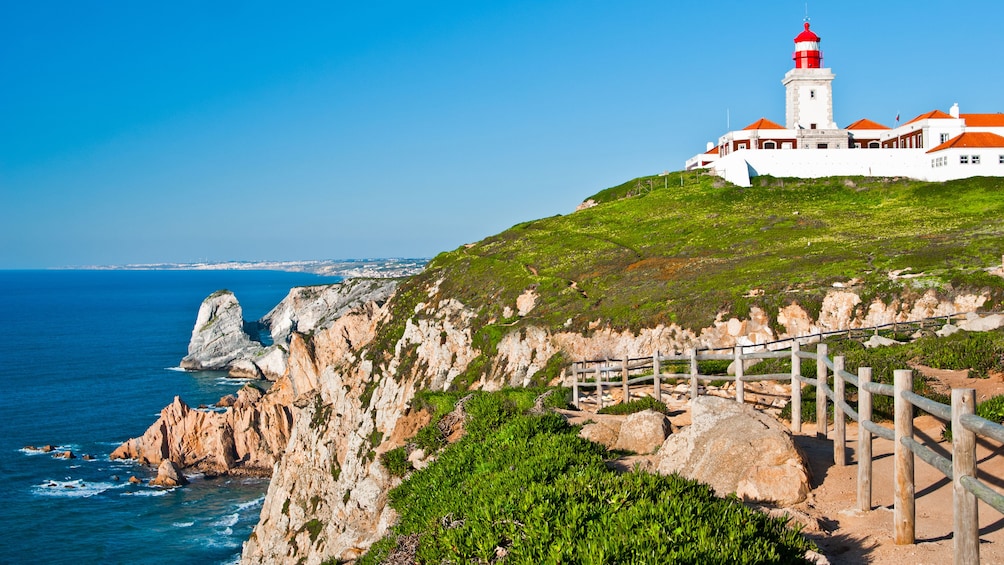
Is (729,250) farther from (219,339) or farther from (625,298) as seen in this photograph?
(219,339)

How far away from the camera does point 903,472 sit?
8.31 meters

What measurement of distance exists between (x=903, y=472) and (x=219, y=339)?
12417cm

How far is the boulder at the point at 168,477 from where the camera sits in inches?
2297

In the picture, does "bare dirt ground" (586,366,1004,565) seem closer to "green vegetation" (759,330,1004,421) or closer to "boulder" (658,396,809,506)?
"boulder" (658,396,809,506)

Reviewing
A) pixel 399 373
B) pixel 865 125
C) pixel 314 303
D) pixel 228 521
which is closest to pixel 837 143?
pixel 865 125

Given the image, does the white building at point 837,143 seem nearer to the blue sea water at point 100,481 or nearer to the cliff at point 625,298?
the cliff at point 625,298

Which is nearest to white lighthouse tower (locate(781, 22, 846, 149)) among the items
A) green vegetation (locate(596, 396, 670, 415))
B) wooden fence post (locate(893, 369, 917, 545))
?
green vegetation (locate(596, 396, 670, 415))

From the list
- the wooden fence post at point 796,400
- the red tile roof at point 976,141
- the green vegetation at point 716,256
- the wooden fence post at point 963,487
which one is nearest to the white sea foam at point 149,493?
the green vegetation at point 716,256

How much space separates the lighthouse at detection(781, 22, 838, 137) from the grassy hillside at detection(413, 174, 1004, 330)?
920cm

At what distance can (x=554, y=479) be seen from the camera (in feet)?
33.0

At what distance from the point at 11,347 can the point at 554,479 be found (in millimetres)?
155904

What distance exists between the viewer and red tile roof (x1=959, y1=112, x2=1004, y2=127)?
243 ft

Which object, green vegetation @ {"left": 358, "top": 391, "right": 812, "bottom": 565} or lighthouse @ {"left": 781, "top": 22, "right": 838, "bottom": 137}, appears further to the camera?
lighthouse @ {"left": 781, "top": 22, "right": 838, "bottom": 137}

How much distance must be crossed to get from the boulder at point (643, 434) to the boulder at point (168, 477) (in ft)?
176
